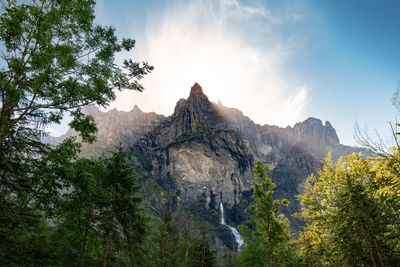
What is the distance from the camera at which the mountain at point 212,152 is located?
100562 millimetres

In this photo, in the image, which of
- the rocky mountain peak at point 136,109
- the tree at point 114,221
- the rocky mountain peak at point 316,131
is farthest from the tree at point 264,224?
the rocky mountain peak at point 316,131

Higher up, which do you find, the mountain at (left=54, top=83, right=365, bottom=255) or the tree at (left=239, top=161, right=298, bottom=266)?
the mountain at (left=54, top=83, right=365, bottom=255)

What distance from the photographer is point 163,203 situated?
90188 mm

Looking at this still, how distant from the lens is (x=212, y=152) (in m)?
111

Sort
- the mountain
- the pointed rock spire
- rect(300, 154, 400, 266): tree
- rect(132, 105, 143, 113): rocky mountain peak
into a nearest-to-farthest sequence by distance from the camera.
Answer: rect(300, 154, 400, 266): tree
the mountain
the pointed rock spire
rect(132, 105, 143, 113): rocky mountain peak

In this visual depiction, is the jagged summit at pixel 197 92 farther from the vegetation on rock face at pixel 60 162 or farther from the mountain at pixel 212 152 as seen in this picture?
the vegetation on rock face at pixel 60 162

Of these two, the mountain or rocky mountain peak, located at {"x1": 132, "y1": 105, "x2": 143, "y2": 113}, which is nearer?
the mountain

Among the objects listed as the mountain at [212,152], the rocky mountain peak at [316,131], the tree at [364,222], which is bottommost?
the tree at [364,222]

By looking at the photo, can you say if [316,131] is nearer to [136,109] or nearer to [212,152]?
[212,152]

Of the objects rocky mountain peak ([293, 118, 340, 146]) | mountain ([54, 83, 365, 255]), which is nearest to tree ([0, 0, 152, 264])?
Result: mountain ([54, 83, 365, 255])

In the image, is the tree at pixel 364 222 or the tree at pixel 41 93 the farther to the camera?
the tree at pixel 364 222

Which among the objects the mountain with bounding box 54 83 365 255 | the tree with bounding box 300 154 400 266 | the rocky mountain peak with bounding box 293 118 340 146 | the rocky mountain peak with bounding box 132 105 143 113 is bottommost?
the tree with bounding box 300 154 400 266

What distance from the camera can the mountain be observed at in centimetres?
10056

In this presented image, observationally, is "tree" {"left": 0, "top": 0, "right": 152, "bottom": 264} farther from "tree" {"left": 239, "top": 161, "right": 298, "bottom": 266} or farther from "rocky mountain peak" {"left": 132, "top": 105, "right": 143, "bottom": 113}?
"rocky mountain peak" {"left": 132, "top": 105, "right": 143, "bottom": 113}
